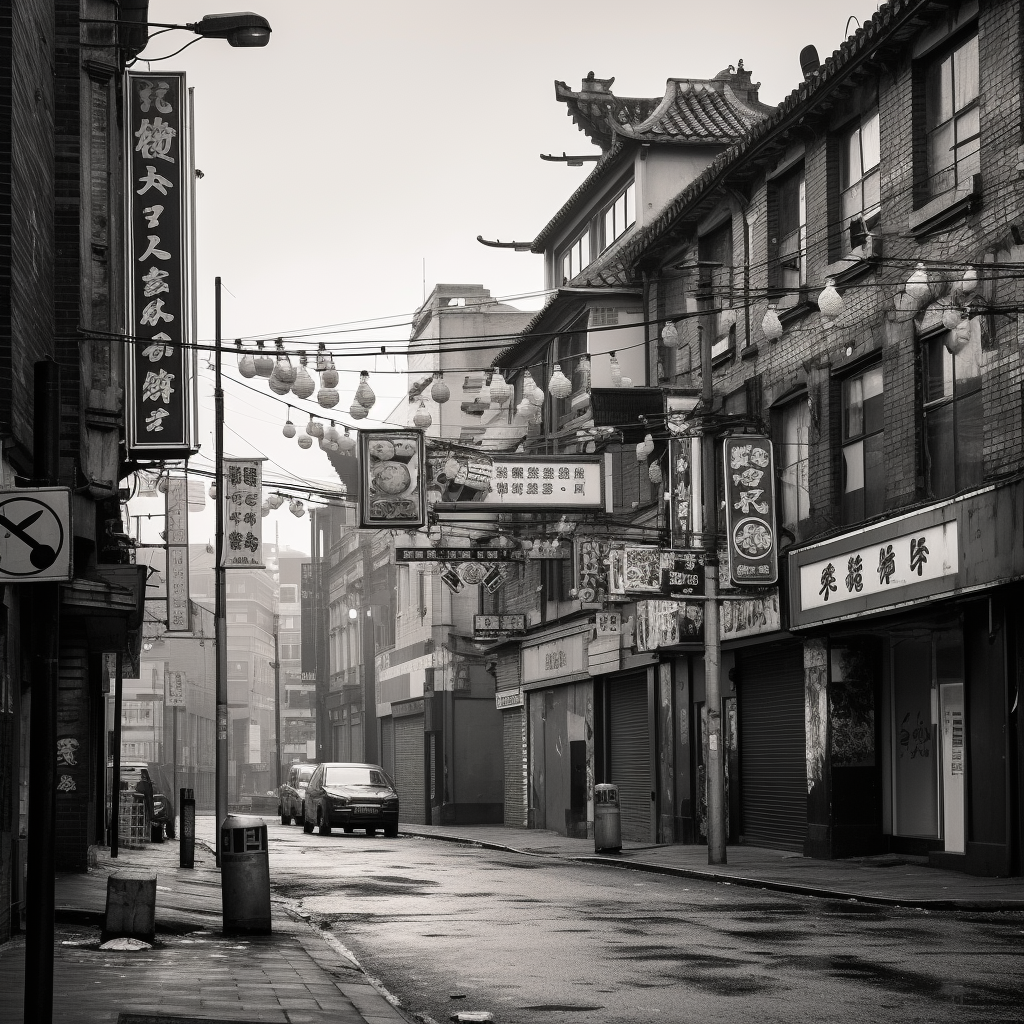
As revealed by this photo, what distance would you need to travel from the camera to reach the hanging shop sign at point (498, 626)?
138ft

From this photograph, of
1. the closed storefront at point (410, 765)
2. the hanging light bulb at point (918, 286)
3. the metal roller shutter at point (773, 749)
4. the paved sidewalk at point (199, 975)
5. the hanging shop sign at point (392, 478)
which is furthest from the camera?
the closed storefront at point (410, 765)

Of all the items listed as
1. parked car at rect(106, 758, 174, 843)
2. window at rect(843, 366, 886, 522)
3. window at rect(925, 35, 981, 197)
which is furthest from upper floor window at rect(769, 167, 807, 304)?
parked car at rect(106, 758, 174, 843)

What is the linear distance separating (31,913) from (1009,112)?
1623 cm

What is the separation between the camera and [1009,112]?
19.7 metres

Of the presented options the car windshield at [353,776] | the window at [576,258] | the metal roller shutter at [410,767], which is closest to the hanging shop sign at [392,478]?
the car windshield at [353,776]

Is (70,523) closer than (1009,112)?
Yes

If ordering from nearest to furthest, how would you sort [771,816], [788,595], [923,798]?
Result: [923,798] < [788,595] < [771,816]

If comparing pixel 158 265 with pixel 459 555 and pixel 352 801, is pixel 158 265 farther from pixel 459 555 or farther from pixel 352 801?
pixel 352 801

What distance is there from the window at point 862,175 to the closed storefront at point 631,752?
1213 cm

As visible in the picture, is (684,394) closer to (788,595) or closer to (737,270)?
(737,270)

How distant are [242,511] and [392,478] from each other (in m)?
2.52

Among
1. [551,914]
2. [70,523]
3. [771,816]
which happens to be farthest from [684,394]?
[70,523]

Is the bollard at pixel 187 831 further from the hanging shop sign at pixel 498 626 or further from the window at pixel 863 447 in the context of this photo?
the hanging shop sign at pixel 498 626

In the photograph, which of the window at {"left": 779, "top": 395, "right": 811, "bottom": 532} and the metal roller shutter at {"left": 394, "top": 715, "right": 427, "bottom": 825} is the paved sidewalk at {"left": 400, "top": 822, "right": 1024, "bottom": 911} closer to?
the window at {"left": 779, "top": 395, "right": 811, "bottom": 532}
